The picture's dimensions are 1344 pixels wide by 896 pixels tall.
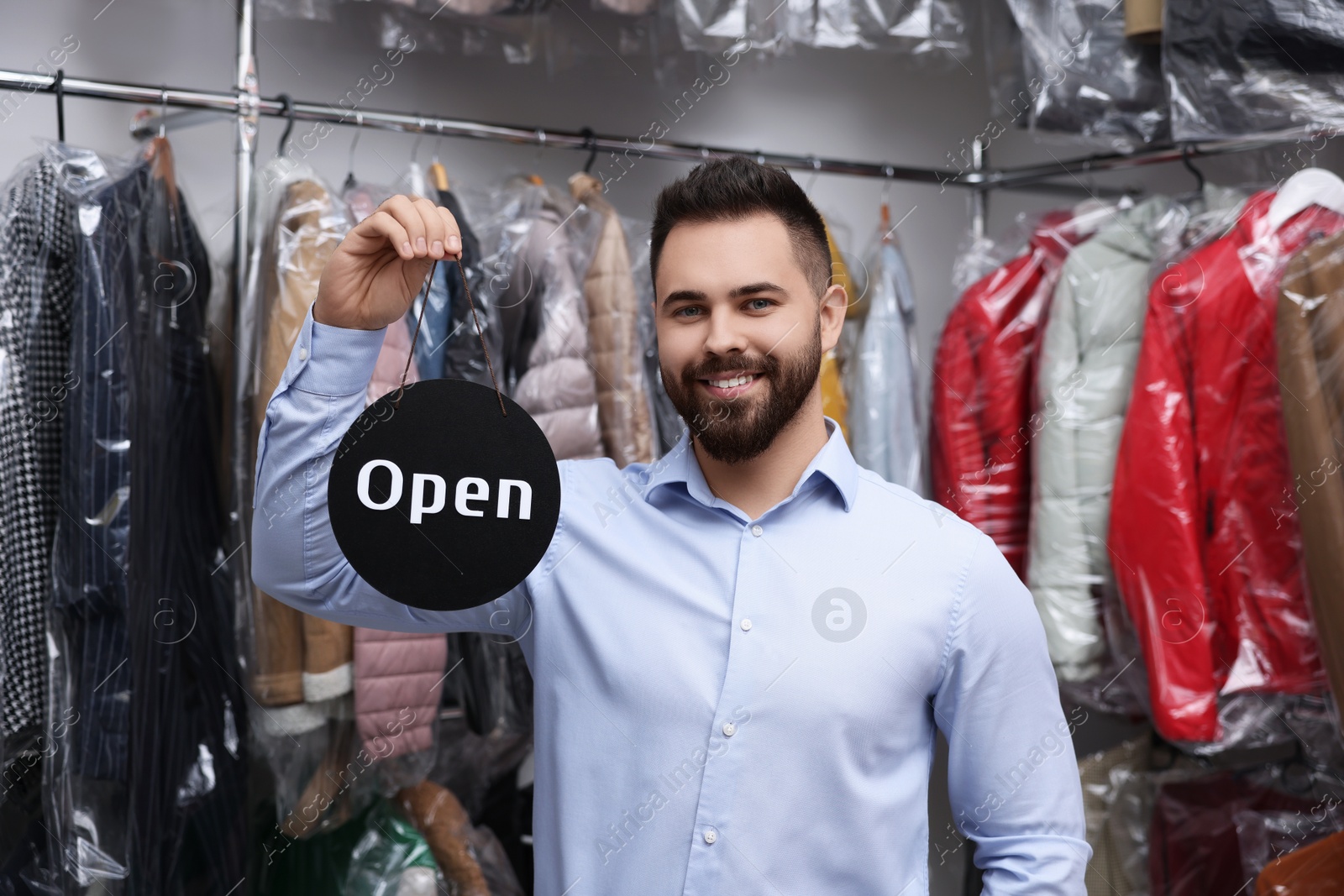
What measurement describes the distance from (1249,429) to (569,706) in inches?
48.5

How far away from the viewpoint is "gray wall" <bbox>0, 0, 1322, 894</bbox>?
2.02 metres

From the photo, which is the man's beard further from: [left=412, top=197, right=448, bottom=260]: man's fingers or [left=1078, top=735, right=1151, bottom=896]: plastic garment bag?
[left=1078, top=735, right=1151, bottom=896]: plastic garment bag

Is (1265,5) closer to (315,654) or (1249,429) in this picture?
(1249,429)

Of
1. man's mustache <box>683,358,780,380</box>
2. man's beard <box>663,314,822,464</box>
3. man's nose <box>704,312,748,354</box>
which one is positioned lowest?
man's beard <box>663,314,822,464</box>

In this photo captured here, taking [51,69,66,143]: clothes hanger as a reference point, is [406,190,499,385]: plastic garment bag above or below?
below

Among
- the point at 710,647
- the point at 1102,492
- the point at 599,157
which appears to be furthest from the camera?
the point at 599,157

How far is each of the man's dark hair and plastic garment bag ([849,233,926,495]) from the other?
808 mm

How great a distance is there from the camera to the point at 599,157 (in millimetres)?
2359

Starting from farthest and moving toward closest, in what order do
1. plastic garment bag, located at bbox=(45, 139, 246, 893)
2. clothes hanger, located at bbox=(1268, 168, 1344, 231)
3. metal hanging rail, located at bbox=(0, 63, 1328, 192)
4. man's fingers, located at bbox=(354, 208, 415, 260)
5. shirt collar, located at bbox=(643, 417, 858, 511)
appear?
clothes hanger, located at bbox=(1268, 168, 1344, 231) < metal hanging rail, located at bbox=(0, 63, 1328, 192) < plastic garment bag, located at bbox=(45, 139, 246, 893) < shirt collar, located at bbox=(643, 417, 858, 511) < man's fingers, located at bbox=(354, 208, 415, 260)

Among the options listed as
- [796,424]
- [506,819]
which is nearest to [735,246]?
[796,424]


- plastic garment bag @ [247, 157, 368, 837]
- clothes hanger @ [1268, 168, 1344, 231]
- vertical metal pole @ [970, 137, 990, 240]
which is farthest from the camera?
vertical metal pole @ [970, 137, 990, 240]

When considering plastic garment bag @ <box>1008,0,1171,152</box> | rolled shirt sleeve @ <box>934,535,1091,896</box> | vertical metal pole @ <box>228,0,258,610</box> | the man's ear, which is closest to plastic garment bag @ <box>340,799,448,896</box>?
vertical metal pole @ <box>228,0,258,610</box>

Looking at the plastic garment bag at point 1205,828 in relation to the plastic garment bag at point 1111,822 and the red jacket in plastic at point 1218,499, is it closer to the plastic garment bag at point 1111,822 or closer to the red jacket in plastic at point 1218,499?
the plastic garment bag at point 1111,822

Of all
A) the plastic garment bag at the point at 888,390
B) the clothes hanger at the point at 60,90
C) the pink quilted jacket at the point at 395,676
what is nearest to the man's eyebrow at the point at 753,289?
the pink quilted jacket at the point at 395,676
